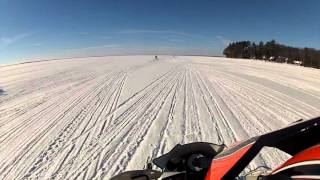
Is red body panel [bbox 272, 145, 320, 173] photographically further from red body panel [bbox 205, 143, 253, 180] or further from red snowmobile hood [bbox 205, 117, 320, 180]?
red body panel [bbox 205, 143, 253, 180]

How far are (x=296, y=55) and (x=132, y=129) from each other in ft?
240

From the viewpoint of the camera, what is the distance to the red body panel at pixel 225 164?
2292 millimetres

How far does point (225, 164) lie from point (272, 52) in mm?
91917

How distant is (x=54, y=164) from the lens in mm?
5922

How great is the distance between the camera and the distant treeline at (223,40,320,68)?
66.2 meters

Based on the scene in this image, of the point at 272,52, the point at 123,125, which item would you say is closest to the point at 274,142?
the point at 123,125

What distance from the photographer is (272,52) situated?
3482 inches

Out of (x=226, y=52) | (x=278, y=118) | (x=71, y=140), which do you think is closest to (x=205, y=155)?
(x=71, y=140)

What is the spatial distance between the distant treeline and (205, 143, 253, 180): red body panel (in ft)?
195

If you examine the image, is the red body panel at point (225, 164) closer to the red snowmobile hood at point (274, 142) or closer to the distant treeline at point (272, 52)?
the red snowmobile hood at point (274, 142)

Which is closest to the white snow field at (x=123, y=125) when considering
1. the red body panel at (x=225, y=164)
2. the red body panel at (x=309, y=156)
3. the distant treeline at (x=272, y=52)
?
the red body panel at (x=225, y=164)

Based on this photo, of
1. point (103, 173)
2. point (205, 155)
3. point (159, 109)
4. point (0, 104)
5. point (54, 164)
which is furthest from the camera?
point (0, 104)

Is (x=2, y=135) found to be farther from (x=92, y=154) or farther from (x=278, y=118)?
(x=278, y=118)

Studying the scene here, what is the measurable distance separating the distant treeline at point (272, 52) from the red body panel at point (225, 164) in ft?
195
